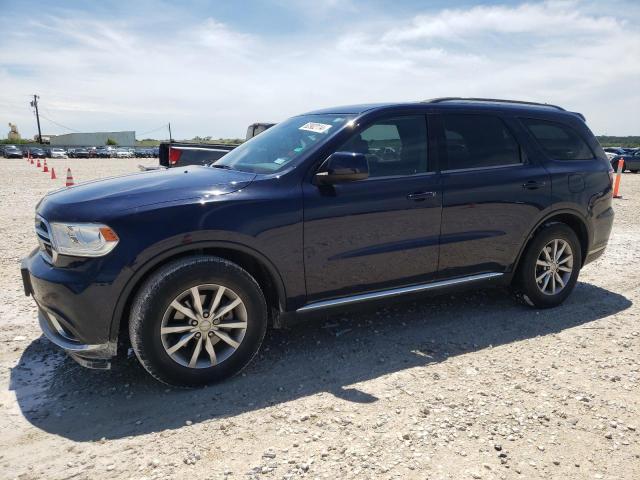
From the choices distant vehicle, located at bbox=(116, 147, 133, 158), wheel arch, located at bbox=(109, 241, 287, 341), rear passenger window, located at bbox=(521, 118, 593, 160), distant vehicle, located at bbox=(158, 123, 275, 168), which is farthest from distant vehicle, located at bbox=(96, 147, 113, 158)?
wheel arch, located at bbox=(109, 241, 287, 341)

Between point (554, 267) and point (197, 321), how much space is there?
11.1 feet

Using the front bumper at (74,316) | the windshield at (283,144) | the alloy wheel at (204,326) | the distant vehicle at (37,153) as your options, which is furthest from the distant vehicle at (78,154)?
the alloy wheel at (204,326)

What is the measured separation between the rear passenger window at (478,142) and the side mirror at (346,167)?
102 cm

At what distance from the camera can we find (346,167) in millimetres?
3232

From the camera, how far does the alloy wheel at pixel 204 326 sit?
301 cm

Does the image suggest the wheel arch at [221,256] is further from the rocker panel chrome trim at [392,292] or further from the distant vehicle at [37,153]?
the distant vehicle at [37,153]

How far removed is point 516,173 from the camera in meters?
4.23

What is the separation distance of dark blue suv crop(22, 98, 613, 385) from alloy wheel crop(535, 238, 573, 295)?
13 mm

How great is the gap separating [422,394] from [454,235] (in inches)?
55.7

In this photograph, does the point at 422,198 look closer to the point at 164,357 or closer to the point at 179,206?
the point at 179,206

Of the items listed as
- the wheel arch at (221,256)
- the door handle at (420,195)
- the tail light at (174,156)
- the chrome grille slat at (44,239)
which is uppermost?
the tail light at (174,156)

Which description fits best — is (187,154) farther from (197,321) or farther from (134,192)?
(197,321)

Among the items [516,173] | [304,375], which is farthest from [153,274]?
[516,173]

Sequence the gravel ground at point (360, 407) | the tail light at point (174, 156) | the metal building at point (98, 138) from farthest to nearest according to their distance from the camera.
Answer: the metal building at point (98, 138), the tail light at point (174, 156), the gravel ground at point (360, 407)
